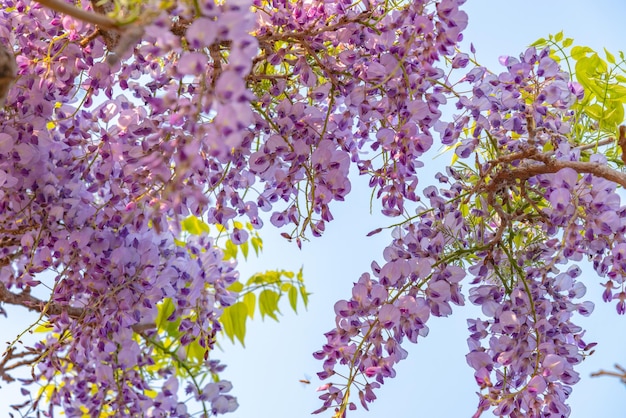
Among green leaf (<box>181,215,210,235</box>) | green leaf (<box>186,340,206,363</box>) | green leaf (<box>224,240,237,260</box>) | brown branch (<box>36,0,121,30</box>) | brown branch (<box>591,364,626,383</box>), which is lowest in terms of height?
brown branch (<box>591,364,626,383</box>)

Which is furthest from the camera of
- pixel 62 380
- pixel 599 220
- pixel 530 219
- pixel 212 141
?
pixel 62 380

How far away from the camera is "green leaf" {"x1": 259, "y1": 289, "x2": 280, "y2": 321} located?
1.55 meters

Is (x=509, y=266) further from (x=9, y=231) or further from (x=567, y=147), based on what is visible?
(x=9, y=231)

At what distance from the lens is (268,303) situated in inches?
61.2

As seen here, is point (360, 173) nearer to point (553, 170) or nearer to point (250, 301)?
point (553, 170)

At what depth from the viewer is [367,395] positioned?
91cm

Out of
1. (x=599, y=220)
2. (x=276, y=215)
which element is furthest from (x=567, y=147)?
(x=276, y=215)

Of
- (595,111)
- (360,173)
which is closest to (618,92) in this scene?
(595,111)

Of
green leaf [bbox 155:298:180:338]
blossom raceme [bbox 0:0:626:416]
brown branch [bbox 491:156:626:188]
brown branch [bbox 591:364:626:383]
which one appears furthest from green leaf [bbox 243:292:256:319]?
brown branch [bbox 591:364:626:383]

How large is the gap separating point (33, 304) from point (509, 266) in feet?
2.22

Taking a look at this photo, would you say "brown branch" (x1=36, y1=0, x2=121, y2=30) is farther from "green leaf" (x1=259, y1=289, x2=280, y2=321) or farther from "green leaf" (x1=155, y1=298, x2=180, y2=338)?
"green leaf" (x1=259, y1=289, x2=280, y2=321)

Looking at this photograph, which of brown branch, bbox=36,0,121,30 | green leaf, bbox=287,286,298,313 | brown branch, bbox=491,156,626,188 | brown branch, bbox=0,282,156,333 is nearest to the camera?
brown branch, bbox=36,0,121,30

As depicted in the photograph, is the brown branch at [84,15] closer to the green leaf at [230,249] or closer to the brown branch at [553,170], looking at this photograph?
the brown branch at [553,170]

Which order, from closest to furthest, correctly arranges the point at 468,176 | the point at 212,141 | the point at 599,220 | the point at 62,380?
1. the point at 212,141
2. the point at 599,220
3. the point at 468,176
4. the point at 62,380
